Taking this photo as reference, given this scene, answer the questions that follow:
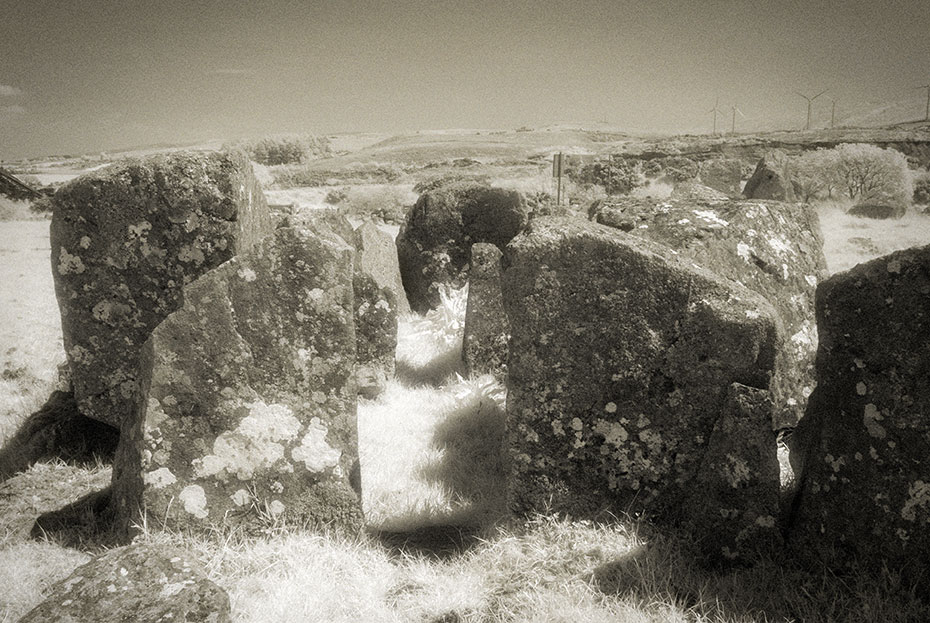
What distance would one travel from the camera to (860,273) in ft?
11.2

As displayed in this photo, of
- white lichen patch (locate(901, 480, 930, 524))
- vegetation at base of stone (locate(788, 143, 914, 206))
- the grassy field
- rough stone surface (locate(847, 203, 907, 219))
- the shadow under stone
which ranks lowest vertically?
the shadow under stone

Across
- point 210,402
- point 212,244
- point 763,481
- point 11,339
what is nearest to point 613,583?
point 763,481

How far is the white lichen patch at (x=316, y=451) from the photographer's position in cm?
422

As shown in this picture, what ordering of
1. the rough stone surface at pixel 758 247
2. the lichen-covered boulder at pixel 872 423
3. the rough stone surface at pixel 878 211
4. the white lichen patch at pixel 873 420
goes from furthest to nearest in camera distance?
the rough stone surface at pixel 878 211
the rough stone surface at pixel 758 247
the white lichen patch at pixel 873 420
the lichen-covered boulder at pixel 872 423

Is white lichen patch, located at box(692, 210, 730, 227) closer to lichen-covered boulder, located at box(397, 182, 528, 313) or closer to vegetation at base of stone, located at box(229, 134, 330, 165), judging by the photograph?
lichen-covered boulder, located at box(397, 182, 528, 313)

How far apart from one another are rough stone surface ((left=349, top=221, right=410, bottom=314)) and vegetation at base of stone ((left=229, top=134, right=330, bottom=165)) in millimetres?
62431

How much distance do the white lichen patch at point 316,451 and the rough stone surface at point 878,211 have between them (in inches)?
935

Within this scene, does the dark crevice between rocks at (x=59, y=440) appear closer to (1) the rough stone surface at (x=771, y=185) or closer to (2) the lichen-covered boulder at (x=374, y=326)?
(2) the lichen-covered boulder at (x=374, y=326)

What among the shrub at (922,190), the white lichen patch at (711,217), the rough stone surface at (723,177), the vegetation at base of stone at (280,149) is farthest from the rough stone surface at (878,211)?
the vegetation at base of stone at (280,149)

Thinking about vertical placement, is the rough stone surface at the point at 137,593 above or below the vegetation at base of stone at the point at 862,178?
below

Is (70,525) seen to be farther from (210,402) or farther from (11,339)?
(11,339)

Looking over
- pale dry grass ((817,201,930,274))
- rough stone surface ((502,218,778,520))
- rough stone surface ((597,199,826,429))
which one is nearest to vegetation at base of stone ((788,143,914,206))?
pale dry grass ((817,201,930,274))

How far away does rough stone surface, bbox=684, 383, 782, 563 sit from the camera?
3.74 meters

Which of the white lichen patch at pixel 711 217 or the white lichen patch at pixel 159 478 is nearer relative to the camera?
the white lichen patch at pixel 159 478
